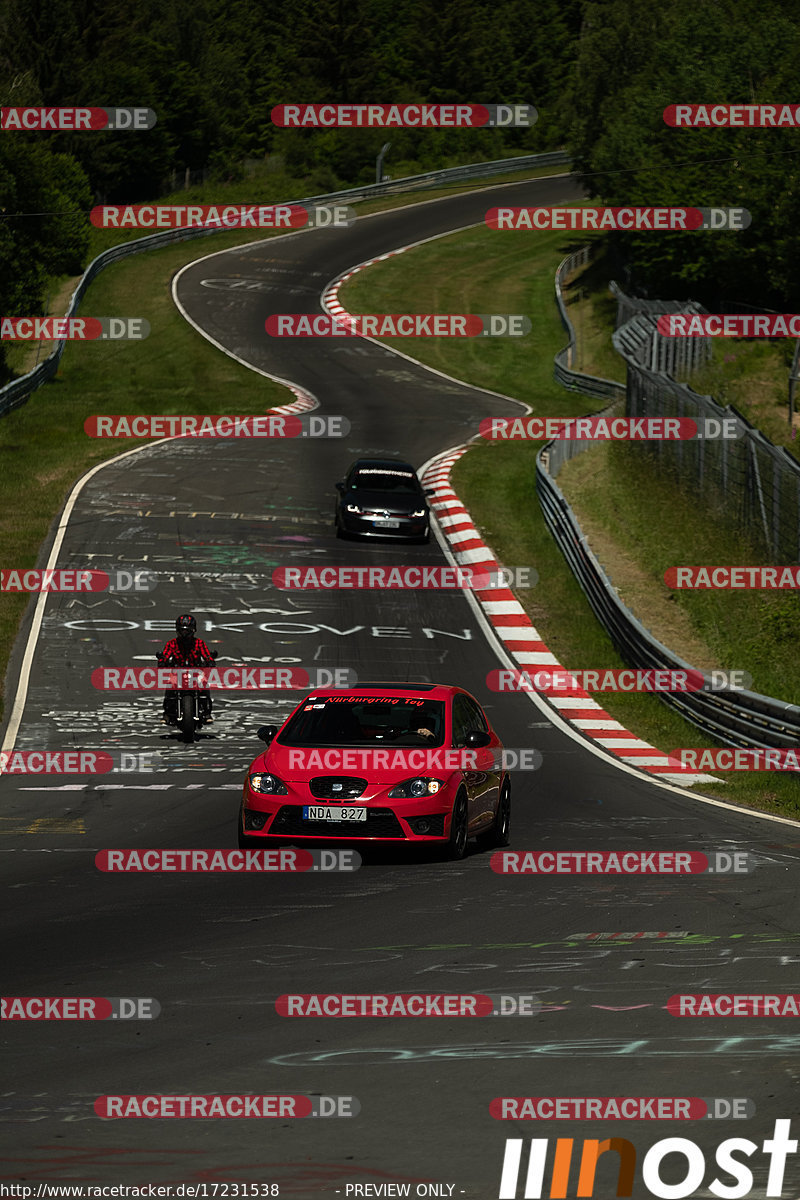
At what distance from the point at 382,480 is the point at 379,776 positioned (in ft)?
72.7

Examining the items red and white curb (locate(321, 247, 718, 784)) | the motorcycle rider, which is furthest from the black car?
the motorcycle rider

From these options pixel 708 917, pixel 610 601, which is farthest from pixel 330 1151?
pixel 610 601

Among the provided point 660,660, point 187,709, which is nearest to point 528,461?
point 660,660

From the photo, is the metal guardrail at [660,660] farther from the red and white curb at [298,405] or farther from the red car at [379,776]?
the red and white curb at [298,405]

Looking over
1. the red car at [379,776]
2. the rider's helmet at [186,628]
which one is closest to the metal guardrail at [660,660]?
the red car at [379,776]

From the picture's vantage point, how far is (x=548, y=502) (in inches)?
1438

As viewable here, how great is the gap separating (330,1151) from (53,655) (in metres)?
20.0

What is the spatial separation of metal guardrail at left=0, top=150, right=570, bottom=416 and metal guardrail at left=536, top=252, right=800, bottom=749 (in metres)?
17.6

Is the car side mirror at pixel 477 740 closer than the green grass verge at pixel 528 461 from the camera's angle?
Yes

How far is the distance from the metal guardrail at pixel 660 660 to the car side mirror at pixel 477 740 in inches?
242

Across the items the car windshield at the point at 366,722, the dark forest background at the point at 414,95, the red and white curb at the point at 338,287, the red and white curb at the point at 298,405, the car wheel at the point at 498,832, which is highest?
the dark forest background at the point at 414,95

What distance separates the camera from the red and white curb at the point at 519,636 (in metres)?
21.0

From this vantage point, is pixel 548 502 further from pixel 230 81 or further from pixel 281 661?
pixel 230 81

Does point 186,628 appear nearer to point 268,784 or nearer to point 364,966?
point 268,784
